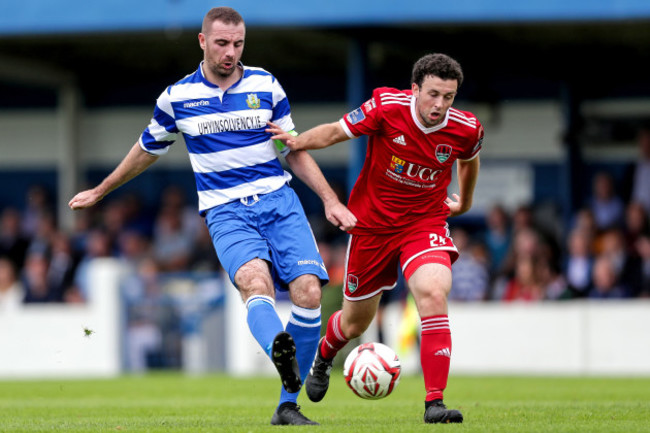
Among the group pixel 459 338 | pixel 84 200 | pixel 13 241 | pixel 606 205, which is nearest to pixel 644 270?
pixel 606 205

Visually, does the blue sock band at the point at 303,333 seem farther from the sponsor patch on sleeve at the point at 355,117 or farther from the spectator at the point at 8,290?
the spectator at the point at 8,290

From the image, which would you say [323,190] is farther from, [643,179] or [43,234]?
[43,234]

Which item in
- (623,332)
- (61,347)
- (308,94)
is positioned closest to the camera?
(623,332)

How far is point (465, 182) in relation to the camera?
8.78 metres

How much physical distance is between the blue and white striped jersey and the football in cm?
134

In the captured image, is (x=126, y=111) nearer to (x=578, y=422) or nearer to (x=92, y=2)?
(x=92, y=2)

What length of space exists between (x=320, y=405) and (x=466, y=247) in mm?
7962

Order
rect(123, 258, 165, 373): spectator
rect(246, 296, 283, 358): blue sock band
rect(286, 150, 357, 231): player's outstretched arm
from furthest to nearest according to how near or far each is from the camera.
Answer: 1. rect(123, 258, 165, 373): spectator
2. rect(286, 150, 357, 231): player's outstretched arm
3. rect(246, 296, 283, 358): blue sock band

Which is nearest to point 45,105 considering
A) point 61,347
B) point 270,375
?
point 61,347

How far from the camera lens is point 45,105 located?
24.0m

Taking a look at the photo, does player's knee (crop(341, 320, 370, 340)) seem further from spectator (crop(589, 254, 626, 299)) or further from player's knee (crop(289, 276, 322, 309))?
spectator (crop(589, 254, 626, 299))

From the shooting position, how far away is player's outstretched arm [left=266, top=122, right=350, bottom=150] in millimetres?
7895

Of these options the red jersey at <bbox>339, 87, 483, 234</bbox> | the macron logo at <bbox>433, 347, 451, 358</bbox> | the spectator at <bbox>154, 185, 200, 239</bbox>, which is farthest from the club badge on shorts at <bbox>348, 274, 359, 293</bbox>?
the spectator at <bbox>154, 185, 200, 239</bbox>

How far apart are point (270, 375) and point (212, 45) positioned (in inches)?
394
